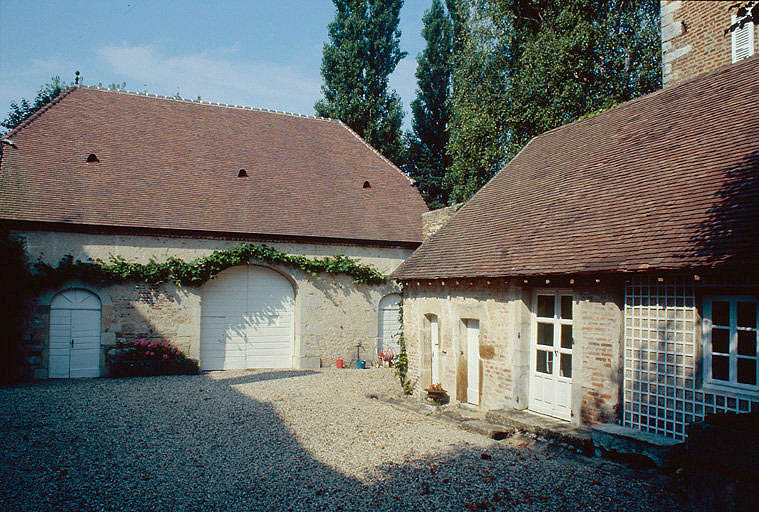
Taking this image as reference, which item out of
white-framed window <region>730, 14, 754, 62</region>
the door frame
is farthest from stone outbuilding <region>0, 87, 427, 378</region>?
white-framed window <region>730, 14, 754, 62</region>

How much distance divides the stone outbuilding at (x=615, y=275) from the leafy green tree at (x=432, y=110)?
16.8 meters

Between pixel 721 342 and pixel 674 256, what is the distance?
116cm

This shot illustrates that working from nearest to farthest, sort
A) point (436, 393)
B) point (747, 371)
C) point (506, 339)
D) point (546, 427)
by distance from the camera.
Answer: point (747, 371) → point (546, 427) → point (506, 339) → point (436, 393)

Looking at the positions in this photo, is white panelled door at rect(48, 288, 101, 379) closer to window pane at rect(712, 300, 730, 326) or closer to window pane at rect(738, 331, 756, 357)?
window pane at rect(712, 300, 730, 326)

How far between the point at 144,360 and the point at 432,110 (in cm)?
2067

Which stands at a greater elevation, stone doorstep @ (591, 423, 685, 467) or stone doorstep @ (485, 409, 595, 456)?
stone doorstep @ (591, 423, 685, 467)

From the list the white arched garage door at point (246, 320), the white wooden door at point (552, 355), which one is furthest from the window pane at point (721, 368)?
the white arched garage door at point (246, 320)

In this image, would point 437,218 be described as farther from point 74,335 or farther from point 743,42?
point 74,335

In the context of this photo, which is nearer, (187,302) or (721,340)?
(721,340)

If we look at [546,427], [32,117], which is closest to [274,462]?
[546,427]

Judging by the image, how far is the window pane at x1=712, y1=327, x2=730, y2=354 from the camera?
22.1 feet

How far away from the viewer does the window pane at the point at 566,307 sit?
9.02 metres

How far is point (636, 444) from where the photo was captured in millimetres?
6773

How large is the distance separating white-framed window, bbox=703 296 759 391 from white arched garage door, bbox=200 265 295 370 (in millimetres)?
12720
